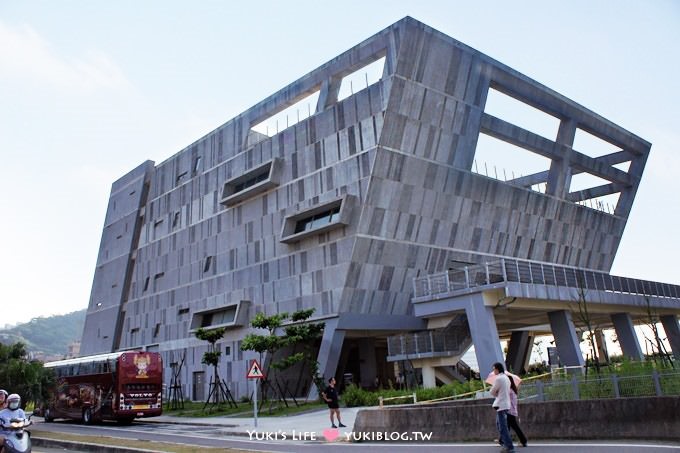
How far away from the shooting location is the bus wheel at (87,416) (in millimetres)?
28372

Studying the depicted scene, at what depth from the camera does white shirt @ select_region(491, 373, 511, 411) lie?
36.2ft

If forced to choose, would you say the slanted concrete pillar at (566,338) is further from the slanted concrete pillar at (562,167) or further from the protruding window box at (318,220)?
the slanted concrete pillar at (562,167)

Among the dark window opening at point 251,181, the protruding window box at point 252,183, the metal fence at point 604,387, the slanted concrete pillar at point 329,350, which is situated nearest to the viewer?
the metal fence at point 604,387

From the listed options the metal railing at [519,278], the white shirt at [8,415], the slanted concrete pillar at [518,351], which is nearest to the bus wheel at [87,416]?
the metal railing at [519,278]

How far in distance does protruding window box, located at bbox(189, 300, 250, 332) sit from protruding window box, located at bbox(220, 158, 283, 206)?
6814mm

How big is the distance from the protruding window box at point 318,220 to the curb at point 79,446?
16.2 meters

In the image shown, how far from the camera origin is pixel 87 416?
2859 cm

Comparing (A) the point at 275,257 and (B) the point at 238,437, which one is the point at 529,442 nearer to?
(B) the point at 238,437

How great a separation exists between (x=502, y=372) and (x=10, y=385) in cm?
2278

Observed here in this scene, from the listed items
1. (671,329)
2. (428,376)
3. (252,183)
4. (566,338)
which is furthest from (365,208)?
(671,329)

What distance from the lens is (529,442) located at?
12.6 metres

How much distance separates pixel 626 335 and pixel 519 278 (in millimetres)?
12428

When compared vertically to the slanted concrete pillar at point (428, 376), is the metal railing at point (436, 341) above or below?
above

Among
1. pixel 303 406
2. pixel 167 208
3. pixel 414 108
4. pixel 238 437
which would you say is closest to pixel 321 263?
pixel 303 406
